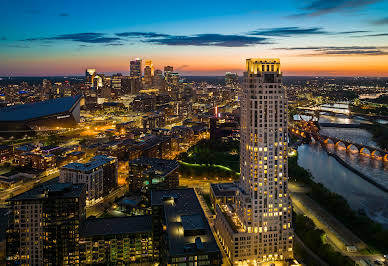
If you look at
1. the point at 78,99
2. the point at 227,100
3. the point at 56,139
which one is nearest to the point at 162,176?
the point at 56,139

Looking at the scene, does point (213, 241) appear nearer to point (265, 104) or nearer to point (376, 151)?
point (265, 104)

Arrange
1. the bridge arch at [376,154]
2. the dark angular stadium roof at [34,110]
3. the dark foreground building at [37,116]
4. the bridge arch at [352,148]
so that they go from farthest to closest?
the dark angular stadium roof at [34,110]
the dark foreground building at [37,116]
the bridge arch at [352,148]
the bridge arch at [376,154]

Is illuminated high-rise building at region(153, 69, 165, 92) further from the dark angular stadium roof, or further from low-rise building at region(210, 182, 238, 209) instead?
low-rise building at region(210, 182, 238, 209)

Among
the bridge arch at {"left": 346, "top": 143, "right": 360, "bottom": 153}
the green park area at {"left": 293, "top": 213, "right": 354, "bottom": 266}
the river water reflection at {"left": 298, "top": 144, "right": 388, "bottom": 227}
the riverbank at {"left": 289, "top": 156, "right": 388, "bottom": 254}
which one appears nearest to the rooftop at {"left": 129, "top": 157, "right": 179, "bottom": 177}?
the green park area at {"left": 293, "top": 213, "right": 354, "bottom": 266}

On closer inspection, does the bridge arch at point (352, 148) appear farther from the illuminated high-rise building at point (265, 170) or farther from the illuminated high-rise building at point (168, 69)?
the illuminated high-rise building at point (168, 69)

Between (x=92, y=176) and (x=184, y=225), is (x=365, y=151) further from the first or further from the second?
(x=184, y=225)

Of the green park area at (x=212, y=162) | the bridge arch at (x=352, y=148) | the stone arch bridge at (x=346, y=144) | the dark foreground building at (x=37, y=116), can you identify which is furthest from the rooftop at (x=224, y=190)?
the dark foreground building at (x=37, y=116)
